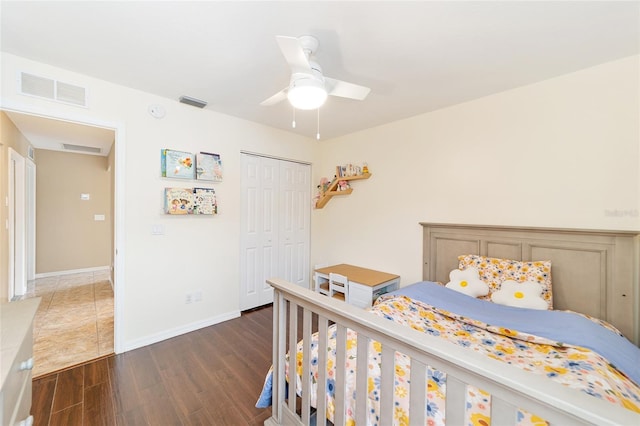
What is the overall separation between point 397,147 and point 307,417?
287 cm

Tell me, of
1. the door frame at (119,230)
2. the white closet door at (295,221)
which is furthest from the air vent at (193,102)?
the white closet door at (295,221)

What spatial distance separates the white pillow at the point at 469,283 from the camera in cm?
225

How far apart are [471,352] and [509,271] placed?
1.86m

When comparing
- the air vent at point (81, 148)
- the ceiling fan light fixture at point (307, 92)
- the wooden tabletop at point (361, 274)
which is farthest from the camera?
the air vent at point (81, 148)

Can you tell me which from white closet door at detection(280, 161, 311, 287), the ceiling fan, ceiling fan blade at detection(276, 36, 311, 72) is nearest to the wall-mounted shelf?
white closet door at detection(280, 161, 311, 287)

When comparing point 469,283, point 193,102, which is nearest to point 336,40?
point 193,102

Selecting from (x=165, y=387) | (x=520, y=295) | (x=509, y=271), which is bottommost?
(x=165, y=387)

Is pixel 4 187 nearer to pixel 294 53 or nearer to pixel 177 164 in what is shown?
pixel 177 164

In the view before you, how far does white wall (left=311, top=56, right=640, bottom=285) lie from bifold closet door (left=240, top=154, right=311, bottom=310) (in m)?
0.77

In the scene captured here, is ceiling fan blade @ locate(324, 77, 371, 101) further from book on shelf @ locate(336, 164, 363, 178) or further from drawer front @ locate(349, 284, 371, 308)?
drawer front @ locate(349, 284, 371, 308)

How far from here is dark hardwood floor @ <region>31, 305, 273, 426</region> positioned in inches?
67.0

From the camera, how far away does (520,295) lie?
6.70 ft

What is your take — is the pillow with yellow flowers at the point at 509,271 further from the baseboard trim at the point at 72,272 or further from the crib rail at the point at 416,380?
the baseboard trim at the point at 72,272

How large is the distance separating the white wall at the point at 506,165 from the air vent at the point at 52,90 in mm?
2960
